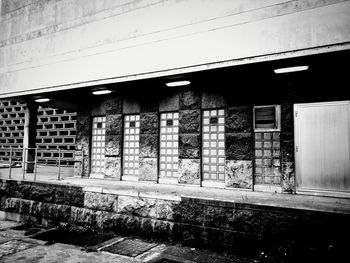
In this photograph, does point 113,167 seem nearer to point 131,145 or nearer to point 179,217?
point 131,145

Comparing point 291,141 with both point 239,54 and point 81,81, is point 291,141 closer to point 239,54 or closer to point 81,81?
point 239,54

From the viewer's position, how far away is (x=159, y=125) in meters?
8.84

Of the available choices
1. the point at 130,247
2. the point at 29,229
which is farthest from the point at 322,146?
the point at 29,229

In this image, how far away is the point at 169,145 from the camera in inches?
339

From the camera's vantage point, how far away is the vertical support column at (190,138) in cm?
802

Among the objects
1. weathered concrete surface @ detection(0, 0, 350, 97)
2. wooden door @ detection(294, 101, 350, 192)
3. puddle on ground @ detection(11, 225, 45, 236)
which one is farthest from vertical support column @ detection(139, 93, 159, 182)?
wooden door @ detection(294, 101, 350, 192)

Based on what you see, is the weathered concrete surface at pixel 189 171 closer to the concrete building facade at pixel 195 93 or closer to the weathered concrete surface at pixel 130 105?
the concrete building facade at pixel 195 93

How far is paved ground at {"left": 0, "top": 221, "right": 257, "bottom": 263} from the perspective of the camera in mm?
5320

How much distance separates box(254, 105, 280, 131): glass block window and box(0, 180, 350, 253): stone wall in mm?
2706

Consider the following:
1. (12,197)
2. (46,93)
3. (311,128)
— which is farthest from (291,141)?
(12,197)

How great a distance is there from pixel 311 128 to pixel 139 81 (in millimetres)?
5006

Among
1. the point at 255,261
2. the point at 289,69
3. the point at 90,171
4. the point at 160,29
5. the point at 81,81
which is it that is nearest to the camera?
the point at 255,261

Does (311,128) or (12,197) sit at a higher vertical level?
(311,128)

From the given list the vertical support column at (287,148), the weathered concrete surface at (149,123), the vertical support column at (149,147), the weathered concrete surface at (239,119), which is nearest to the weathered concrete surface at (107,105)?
the weathered concrete surface at (149,123)
